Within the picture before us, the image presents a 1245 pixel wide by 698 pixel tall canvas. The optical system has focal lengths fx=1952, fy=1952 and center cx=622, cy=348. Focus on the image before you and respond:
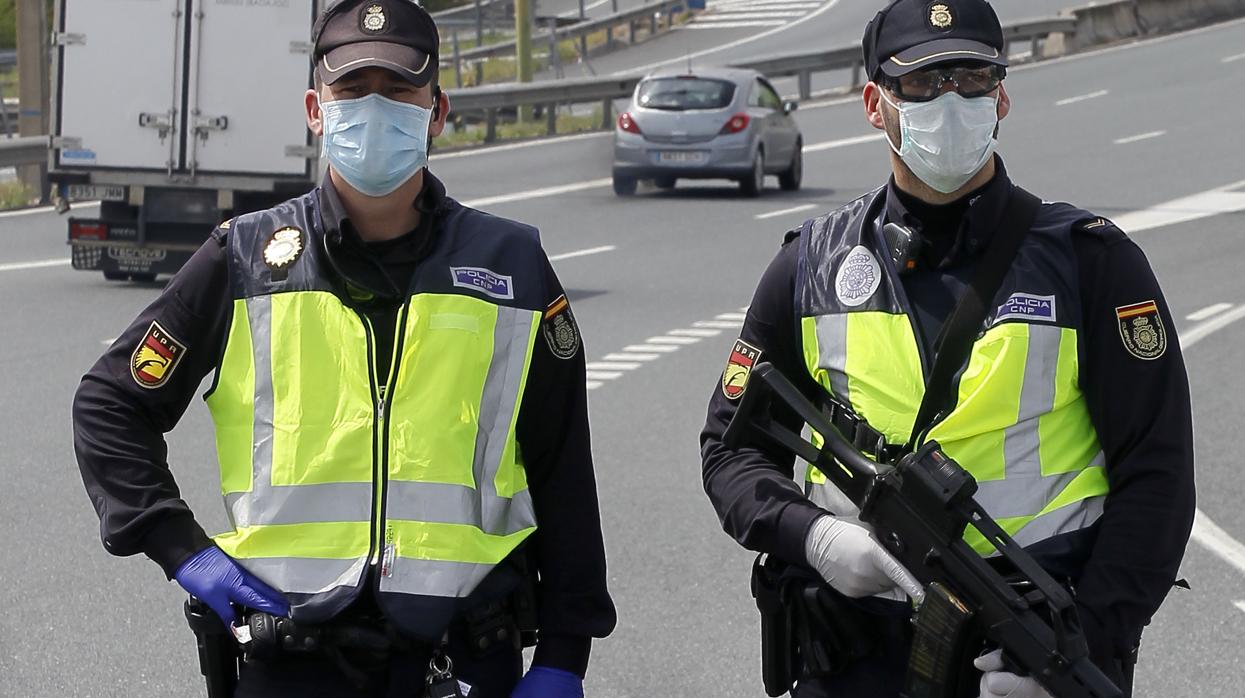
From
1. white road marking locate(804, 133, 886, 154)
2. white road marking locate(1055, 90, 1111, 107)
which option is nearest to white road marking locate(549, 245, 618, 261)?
white road marking locate(804, 133, 886, 154)

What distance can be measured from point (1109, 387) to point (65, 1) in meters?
14.8

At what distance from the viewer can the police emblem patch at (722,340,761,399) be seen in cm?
377

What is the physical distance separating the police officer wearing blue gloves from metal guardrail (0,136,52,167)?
62.3ft

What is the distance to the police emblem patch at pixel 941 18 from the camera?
3615 mm

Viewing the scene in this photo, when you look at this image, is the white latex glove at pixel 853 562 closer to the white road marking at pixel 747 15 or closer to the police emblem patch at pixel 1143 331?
the police emblem patch at pixel 1143 331

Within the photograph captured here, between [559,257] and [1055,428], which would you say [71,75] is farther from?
[1055,428]

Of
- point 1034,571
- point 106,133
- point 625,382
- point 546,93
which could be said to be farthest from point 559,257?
point 1034,571

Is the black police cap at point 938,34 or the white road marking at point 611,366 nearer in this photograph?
the black police cap at point 938,34

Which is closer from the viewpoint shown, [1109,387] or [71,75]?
[1109,387]

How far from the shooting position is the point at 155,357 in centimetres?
350

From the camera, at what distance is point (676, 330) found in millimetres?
13898

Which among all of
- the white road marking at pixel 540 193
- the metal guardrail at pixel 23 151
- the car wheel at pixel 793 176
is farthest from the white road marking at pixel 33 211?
the car wheel at pixel 793 176

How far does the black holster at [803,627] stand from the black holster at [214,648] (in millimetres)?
1000

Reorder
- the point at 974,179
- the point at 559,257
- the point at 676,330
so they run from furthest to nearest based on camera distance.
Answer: the point at 559,257, the point at 676,330, the point at 974,179
